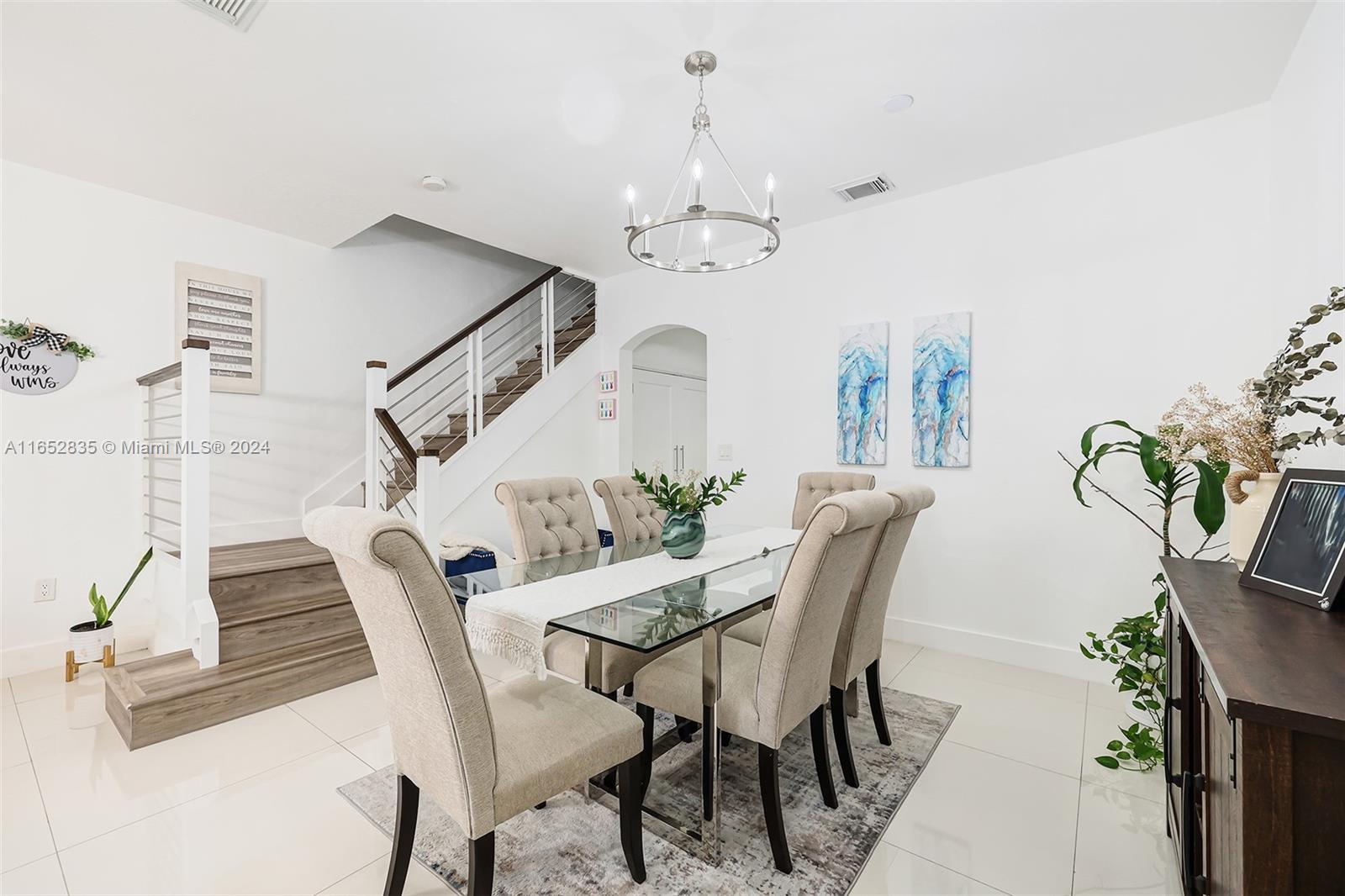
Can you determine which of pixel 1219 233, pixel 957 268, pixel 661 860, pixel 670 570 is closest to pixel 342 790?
pixel 661 860

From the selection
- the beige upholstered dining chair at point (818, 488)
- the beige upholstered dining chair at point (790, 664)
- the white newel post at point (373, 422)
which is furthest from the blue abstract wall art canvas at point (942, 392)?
the white newel post at point (373, 422)

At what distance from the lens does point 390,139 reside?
2.94m

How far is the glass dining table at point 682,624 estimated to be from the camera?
162 centimetres

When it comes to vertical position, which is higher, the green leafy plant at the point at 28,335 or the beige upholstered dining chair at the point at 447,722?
the green leafy plant at the point at 28,335

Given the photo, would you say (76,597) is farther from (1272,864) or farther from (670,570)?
(1272,864)

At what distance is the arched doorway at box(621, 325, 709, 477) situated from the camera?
5.91 m

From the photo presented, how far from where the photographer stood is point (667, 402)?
6.37 m

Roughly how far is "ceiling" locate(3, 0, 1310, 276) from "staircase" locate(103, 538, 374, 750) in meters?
2.20

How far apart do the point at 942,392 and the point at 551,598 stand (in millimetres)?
2667

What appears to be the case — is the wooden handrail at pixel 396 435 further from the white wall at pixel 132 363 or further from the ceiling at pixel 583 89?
the ceiling at pixel 583 89

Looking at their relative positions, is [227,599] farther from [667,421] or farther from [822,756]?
[667,421]

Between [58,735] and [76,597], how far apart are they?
121 cm

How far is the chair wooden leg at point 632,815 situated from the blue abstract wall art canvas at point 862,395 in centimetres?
265

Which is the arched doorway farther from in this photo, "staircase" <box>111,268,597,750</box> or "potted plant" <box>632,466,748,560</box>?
"potted plant" <box>632,466,748,560</box>
